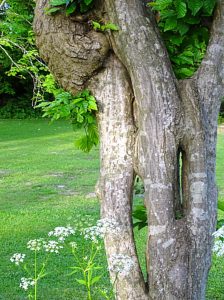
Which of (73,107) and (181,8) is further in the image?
(73,107)

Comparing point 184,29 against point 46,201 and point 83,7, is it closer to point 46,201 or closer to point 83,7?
point 83,7

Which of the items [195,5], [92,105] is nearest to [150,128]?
[92,105]

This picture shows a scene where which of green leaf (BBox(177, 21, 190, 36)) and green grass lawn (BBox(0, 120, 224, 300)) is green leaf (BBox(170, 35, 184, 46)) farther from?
green grass lawn (BBox(0, 120, 224, 300))

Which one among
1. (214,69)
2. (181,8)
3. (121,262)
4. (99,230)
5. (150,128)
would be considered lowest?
(121,262)

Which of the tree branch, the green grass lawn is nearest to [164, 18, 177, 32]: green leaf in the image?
the tree branch

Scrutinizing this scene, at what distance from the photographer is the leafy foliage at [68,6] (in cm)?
308

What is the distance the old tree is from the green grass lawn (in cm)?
41

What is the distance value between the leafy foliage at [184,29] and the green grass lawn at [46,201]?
111 cm

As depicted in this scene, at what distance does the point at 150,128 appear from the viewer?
3082mm

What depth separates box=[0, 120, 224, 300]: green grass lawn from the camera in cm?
519

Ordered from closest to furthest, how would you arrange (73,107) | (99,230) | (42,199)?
(99,230)
(73,107)
(42,199)

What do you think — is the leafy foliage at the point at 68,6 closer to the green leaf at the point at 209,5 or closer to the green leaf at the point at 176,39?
the green leaf at the point at 176,39

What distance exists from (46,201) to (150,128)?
620cm

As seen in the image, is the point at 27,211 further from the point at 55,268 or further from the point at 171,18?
the point at 171,18
